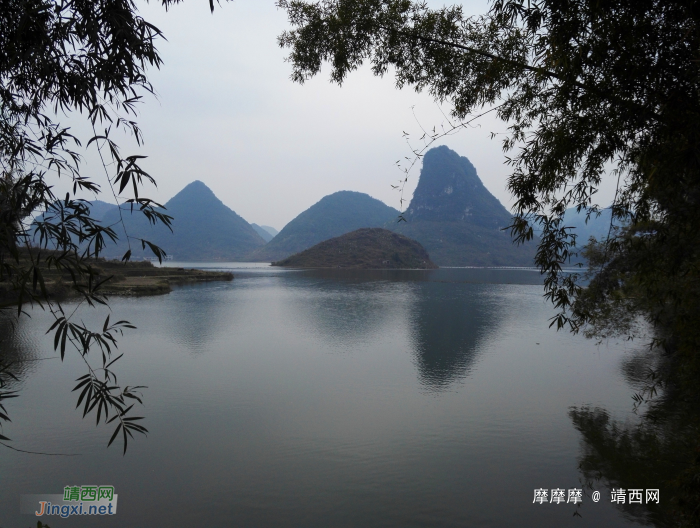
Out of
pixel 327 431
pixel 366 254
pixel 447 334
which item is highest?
pixel 366 254

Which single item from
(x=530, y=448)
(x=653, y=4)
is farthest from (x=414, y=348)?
(x=653, y=4)

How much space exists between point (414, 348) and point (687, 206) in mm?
17669

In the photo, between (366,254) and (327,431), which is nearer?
(327,431)

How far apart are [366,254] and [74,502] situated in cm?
13178

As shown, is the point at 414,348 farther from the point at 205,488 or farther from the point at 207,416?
the point at 205,488

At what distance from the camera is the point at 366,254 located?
5517 inches

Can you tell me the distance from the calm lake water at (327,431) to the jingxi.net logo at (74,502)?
0.18 meters

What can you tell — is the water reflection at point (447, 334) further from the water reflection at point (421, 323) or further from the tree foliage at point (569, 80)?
the tree foliage at point (569, 80)

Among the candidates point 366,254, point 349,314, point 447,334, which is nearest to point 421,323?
point 447,334

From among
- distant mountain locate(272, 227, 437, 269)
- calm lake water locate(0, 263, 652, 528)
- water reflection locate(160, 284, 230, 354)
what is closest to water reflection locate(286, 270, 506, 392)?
calm lake water locate(0, 263, 652, 528)

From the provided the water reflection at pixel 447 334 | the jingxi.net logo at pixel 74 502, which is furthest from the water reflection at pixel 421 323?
the jingxi.net logo at pixel 74 502

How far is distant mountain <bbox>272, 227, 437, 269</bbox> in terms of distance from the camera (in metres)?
136

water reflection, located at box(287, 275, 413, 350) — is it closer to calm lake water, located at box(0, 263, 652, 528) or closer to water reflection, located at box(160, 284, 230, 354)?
calm lake water, located at box(0, 263, 652, 528)

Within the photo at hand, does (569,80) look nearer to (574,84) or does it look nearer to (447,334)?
(574,84)
